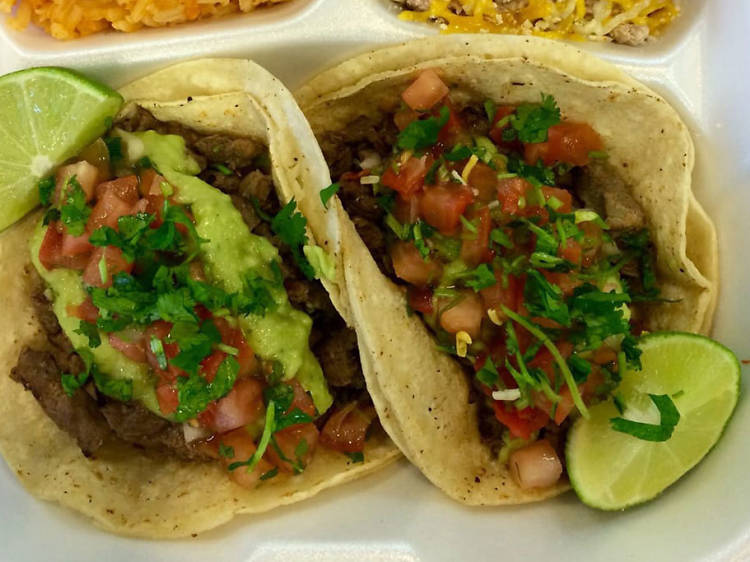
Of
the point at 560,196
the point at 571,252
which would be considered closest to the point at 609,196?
the point at 560,196

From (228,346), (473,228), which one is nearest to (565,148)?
(473,228)

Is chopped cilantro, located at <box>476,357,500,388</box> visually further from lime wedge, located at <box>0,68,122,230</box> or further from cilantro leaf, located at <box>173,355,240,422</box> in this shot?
lime wedge, located at <box>0,68,122,230</box>

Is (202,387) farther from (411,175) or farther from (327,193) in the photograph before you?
(411,175)

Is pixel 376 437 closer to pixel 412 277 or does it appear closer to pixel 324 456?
pixel 324 456

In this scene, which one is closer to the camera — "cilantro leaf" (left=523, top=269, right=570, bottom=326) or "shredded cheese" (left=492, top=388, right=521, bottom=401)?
"cilantro leaf" (left=523, top=269, right=570, bottom=326)

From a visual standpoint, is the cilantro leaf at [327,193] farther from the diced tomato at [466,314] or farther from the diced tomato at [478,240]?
the diced tomato at [466,314]

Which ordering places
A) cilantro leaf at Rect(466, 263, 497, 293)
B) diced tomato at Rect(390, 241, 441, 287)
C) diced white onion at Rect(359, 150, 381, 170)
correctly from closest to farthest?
cilantro leaf at Rect(466, 263, 497, 293), diced tomato at Rect(390, 241, 441, 287), diced white onion at Rect(359, 150, 381, 170)

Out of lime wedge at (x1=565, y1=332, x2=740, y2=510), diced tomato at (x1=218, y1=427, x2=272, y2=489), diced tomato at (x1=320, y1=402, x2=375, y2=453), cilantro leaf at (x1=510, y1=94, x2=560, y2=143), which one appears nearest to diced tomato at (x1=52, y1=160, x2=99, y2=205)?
diced tomato at (x1=218, y1=427, x2=272, y2=489)

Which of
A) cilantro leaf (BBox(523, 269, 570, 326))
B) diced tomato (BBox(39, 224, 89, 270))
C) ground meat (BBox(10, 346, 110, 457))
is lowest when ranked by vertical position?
ground meat (BBox(10, 346, 110, 457))
